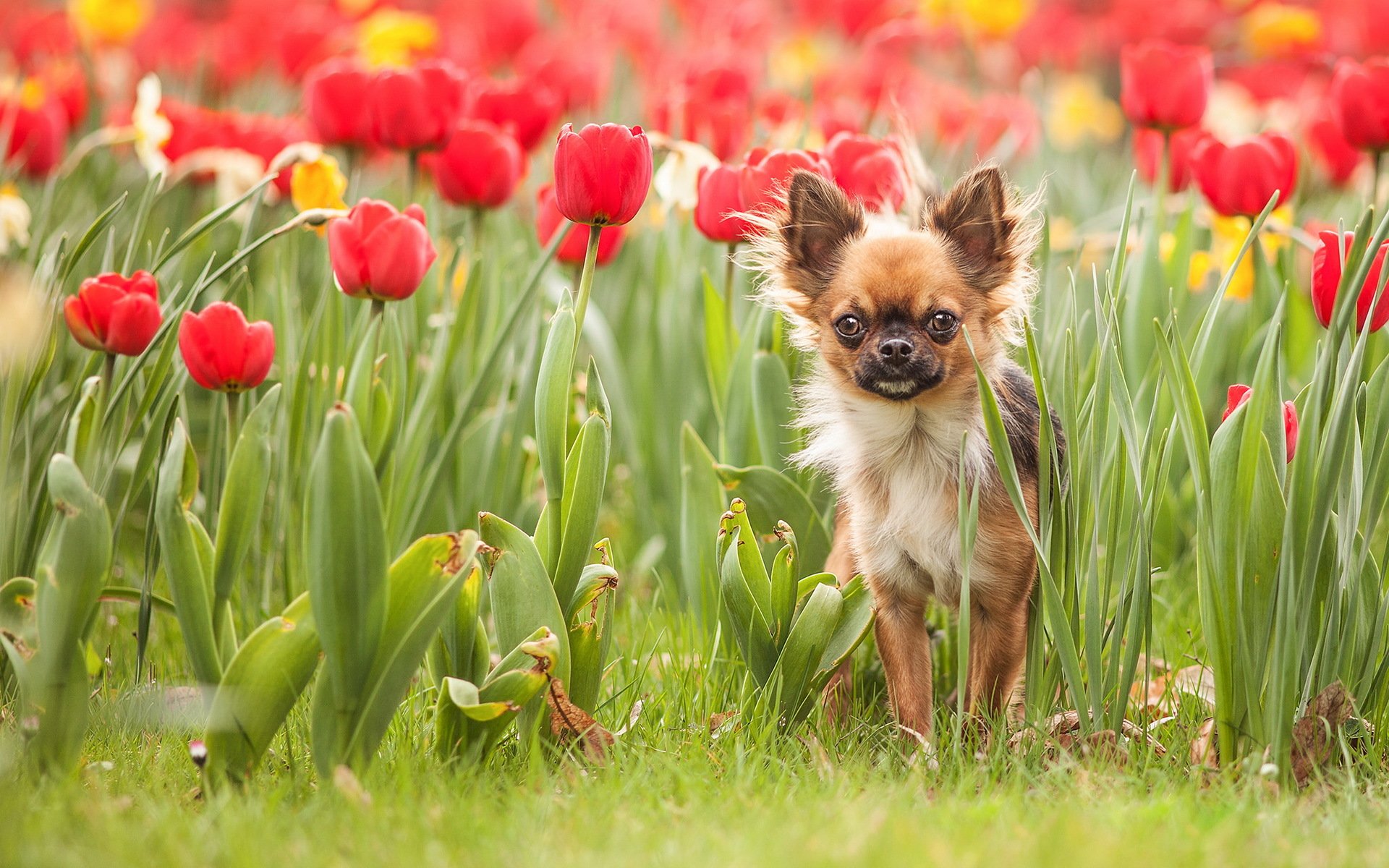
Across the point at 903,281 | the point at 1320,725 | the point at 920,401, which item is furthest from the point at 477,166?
the point at 1320,725

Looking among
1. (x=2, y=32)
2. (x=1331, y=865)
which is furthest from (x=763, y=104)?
(x=2, y=32)

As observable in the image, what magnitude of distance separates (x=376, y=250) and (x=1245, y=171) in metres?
1.91

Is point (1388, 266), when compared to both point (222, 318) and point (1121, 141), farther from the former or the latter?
point (1121, 141)

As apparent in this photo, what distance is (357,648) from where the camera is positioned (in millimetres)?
1689

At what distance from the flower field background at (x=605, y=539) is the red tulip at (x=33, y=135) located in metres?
0.02

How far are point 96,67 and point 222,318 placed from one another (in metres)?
3.93

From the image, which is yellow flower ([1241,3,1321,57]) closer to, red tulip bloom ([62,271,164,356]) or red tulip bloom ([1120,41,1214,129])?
red tulip bloom ([1120,41,1214,129])

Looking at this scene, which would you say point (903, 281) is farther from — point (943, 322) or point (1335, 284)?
point (1335, 284)

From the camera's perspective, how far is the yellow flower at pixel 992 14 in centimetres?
512

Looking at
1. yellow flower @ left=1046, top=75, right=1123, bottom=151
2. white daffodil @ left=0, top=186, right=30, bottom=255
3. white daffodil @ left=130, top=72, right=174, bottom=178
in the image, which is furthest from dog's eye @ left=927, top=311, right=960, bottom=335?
yellow flower @ left=1046, top=75, right=1123, bottom=151

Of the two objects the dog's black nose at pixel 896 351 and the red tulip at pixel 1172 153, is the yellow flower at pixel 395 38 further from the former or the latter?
the dog's black nose at pixel 896 351

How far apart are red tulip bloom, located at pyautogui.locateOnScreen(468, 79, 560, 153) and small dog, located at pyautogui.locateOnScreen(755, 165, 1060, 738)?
115cm

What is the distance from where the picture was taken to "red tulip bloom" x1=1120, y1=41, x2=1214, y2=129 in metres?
2.97

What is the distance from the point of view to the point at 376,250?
194 cm
